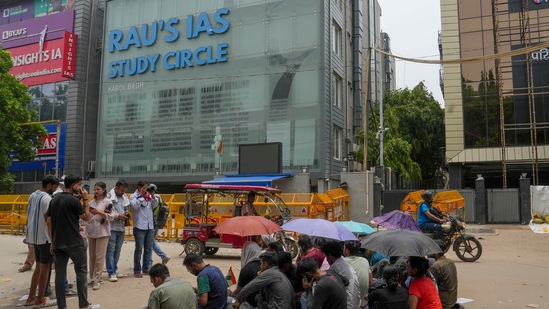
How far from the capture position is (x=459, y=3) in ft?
94.5

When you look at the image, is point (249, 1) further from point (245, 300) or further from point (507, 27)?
point (245, 300)

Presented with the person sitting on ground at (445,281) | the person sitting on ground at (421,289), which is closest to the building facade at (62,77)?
the person sitting on ground at (445,281)

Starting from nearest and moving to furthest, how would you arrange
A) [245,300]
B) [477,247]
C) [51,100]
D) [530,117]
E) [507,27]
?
[245,300] < [477,247] < [530,117] < [507,27] < [51,100]

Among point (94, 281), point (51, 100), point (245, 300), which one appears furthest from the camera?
point (51, 100)

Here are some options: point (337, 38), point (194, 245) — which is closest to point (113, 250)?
point (194, 245)

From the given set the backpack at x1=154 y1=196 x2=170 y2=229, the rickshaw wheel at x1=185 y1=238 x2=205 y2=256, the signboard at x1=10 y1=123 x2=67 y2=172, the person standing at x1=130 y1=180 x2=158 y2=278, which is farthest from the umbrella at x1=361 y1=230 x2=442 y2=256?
the signboard at x1=10 y1=123 x2=67 y2=172

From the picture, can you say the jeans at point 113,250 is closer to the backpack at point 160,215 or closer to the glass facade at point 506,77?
the backpack at point 160,215

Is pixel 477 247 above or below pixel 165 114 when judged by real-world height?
below

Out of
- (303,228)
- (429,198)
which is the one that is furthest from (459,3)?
(303,228)

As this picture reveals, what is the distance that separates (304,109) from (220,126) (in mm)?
5585

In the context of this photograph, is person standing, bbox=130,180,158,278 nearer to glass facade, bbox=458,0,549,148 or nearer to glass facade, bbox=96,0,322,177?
glass facade, bbox=96,0,322,177

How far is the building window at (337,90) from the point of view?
93.8 ft

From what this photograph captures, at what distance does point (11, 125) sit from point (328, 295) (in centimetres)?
3001

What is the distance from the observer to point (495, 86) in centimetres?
2739
